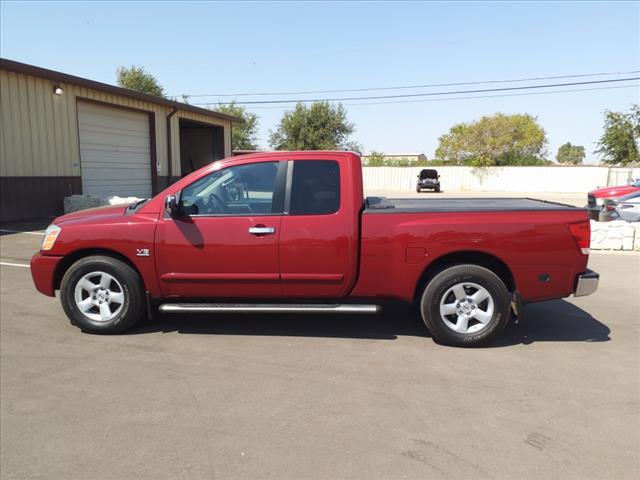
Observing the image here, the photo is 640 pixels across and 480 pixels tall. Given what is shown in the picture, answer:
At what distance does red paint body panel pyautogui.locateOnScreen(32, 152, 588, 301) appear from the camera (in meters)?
4.77

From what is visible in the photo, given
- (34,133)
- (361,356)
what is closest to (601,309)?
(361,356)

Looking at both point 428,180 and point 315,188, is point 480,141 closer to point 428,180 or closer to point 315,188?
point 428,180

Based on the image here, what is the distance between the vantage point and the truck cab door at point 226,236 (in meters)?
4.93

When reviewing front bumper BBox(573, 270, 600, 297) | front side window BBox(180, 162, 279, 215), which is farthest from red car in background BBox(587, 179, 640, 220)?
front side window BBox(180, 162, 279, 215)

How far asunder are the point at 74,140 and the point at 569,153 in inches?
7119

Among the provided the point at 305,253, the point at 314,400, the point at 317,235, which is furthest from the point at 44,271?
the point at 314,400

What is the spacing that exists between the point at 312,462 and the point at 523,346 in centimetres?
284

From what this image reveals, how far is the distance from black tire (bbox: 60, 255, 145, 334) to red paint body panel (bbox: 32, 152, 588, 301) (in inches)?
4.6

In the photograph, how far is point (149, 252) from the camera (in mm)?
5039

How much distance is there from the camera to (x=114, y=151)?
19.2 meters

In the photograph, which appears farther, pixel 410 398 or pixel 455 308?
pixel 455 308

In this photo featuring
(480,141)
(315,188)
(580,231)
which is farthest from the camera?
(480,141)

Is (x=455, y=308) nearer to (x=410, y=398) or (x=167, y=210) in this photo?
(x=410, y=398)

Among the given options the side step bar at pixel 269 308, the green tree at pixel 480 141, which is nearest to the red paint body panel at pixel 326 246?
the side step bar at pixel 269 308
